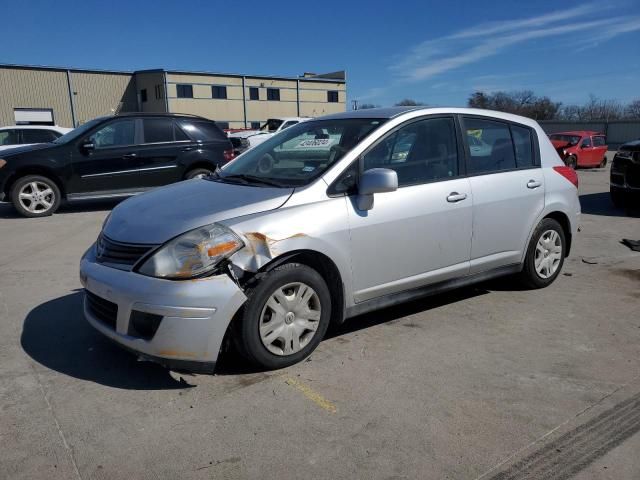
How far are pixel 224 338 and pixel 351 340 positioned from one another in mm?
1108

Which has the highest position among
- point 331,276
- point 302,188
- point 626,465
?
point 302,188

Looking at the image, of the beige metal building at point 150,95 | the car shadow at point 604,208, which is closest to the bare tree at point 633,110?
the beige metal building at point 150,95

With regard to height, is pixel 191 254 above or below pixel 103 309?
above

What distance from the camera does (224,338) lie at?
326cm

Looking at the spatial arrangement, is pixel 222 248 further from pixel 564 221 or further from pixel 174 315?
pixel 564 221

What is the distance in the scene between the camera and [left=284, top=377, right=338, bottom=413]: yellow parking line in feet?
10.0

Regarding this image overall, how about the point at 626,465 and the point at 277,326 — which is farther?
the point at 277,326

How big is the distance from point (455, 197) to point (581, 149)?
20378 mm

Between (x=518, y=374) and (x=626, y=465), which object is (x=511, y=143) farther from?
(x=626, y=465)

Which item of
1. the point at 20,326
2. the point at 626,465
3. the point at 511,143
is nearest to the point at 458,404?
the point at 626,465

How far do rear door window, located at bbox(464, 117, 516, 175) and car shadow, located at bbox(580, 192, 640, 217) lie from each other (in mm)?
6180

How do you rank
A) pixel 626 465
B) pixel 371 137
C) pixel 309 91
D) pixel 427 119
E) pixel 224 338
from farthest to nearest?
pixel 309 91 → pixel 427 119 → pixel 371 137 → pixel 224 338 → pixel 626 465

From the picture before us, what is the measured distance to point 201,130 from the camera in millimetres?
10484

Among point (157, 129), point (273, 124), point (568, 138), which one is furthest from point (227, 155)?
point (568, 138)
